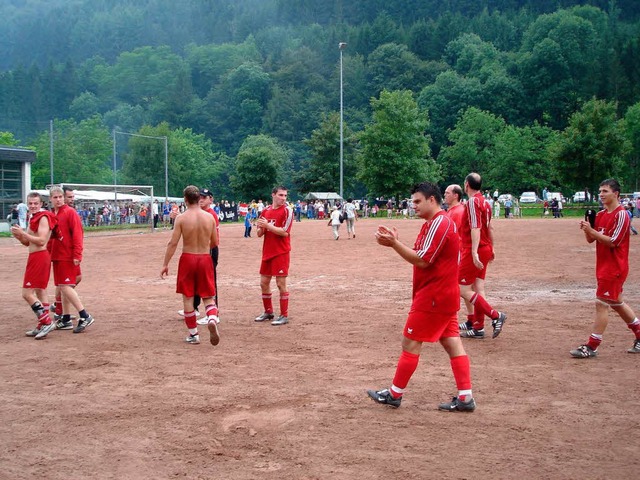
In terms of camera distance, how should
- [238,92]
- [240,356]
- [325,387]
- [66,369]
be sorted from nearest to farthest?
1. [325,387]
2. [66,369]
3. [240,356]
4. [238,92]

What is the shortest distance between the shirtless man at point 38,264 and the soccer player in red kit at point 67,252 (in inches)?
7.7

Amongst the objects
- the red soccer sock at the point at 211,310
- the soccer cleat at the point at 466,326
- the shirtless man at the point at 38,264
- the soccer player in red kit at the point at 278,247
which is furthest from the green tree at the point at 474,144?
the red soccer sock at the point at 211,310

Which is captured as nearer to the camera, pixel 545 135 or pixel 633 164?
pixel 633 164

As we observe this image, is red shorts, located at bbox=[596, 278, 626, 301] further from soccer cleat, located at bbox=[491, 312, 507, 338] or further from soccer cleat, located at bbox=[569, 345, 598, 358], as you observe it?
soccer cleat, located at bbox=[491, 312, 507, 338]

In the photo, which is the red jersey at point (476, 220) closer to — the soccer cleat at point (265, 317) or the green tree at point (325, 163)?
the soccer cleat at point (265, 317)

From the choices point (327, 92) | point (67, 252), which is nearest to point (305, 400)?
point (67, 252)

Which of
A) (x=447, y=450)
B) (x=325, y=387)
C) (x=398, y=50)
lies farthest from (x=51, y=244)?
(x=398, y=50)

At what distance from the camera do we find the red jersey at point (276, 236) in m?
10.5

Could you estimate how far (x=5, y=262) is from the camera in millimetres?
21719

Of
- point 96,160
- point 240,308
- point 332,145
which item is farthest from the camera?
point 96,160

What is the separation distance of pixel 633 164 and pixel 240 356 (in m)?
73.8

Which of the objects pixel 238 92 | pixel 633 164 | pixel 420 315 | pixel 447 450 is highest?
pixel 238 92

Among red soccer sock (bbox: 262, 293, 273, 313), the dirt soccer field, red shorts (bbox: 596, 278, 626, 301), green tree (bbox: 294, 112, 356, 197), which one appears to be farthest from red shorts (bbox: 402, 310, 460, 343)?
green tree (bbox: 294, 112, 356, 197)

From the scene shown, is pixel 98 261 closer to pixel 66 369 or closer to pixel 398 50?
pixel 66 369
